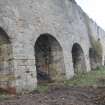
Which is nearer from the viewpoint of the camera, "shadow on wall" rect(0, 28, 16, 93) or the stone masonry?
"shadow on wall" rect(0, 28, 16, 93)

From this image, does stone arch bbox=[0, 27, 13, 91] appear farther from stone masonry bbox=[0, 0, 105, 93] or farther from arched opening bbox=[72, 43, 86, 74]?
arched opening bbox=[72, 43, 86, 74]

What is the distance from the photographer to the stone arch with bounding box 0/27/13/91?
27.2 feet

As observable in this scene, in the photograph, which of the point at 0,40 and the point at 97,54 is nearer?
the point at 0,40

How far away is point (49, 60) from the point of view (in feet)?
37.0

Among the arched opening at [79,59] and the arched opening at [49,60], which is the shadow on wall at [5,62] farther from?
the arched opening at [79,59]

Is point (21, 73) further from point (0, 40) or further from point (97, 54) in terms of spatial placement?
point (97, 54)

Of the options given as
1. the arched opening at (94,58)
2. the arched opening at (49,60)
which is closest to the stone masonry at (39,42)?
the arched opening at (49,60)

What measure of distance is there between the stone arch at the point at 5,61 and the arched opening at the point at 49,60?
9.18 ft

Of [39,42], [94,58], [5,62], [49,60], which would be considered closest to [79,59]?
[94,58]

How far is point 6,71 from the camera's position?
8.34 meters

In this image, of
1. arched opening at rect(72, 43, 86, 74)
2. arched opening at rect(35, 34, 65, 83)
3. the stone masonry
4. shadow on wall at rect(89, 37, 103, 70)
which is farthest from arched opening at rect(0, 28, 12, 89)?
shadow on wall at rect(89, 37, 103, 70)

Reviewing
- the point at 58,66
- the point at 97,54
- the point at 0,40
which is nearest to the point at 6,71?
the point at 0,40

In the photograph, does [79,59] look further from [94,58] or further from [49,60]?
[49,60]

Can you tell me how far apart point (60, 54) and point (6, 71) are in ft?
11.5
